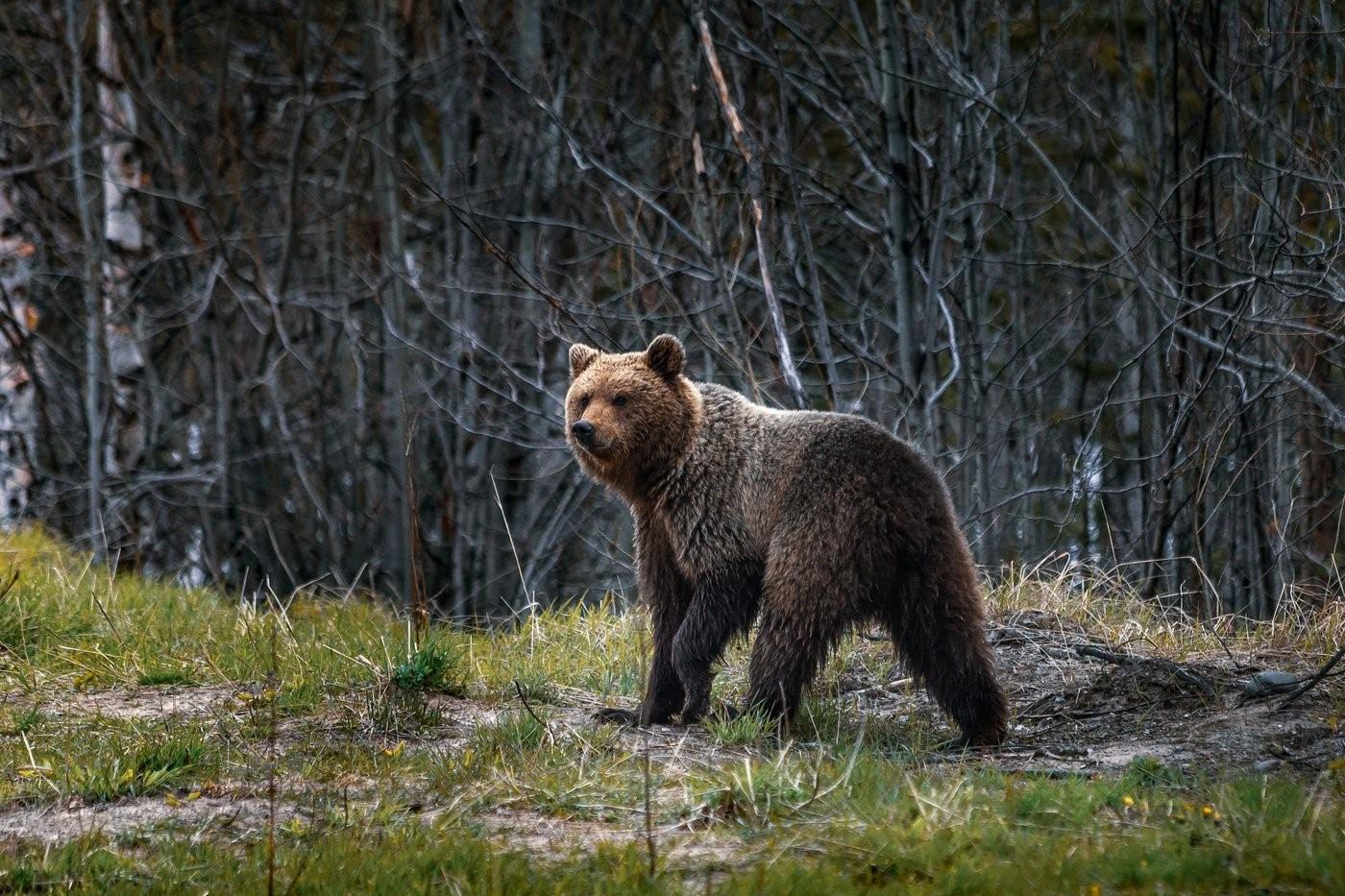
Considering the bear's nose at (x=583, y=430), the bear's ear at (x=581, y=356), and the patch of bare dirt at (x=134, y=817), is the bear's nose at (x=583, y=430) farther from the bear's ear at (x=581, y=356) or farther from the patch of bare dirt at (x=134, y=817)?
the patch of bare dirt at (x=134, y=817)

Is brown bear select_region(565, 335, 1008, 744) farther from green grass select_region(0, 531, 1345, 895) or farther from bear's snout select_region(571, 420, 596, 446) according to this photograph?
green grass select_region(0, 531, 1345, 895)

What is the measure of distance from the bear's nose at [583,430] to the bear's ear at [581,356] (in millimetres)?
572

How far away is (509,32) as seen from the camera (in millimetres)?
13617

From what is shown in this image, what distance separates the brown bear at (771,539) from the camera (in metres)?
5.27

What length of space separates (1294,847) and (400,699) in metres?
3.24

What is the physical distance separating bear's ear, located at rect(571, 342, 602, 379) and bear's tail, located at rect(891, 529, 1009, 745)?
1763 mm

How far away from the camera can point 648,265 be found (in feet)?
37.5

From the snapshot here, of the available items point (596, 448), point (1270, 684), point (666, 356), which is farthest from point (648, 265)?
point (1270, 684)

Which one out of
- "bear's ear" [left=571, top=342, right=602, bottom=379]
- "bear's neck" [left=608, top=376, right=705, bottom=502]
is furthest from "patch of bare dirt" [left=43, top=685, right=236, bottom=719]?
"bear's ear" [left=571, top=342, right=602, bottom=379]

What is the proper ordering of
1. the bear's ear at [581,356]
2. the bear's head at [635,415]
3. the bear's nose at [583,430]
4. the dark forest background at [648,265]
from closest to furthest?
the bear's nose at [583,430]
the bear's head at [635,415]
the bear's ear at [581,356]
the dark forest background at [648,265]

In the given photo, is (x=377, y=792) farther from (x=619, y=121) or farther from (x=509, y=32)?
(x=509, y=32)

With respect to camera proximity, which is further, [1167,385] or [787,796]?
[1167,385]

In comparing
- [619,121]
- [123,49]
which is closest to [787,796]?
[619,121]

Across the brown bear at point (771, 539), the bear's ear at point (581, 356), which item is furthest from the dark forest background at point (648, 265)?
the brown bear at point (771, 539)
